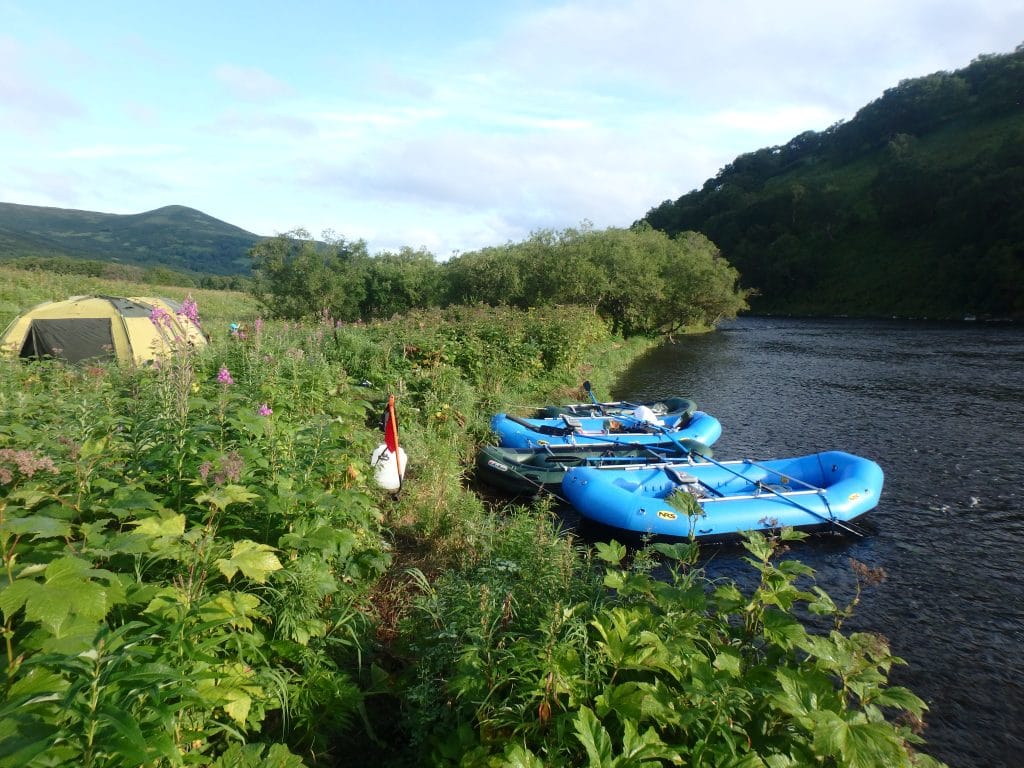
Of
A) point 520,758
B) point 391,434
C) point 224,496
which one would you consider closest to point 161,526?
point 224,496

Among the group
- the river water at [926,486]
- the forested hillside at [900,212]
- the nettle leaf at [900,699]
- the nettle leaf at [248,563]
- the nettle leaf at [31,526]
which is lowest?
the river water at [926,486]

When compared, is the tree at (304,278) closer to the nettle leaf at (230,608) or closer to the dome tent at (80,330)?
the dome tent at (80,330)

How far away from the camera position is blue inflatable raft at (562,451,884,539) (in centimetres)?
709

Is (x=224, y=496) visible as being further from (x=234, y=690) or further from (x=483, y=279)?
(x=483, y=279)

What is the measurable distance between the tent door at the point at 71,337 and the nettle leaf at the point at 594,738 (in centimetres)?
1125

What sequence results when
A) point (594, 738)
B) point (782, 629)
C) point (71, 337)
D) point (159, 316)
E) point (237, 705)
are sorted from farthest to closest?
point (71, 337) → point (159, 316) → point (782, 629) → point (237, 705) → point (594, 738)

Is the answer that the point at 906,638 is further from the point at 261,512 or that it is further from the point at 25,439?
the point at 25,439

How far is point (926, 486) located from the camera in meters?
9.27

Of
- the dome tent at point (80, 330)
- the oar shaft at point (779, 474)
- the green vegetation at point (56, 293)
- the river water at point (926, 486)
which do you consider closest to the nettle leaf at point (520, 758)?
the river water at point (926, 486)

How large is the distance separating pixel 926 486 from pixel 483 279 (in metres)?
19.6

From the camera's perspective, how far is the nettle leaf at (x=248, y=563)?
233cm

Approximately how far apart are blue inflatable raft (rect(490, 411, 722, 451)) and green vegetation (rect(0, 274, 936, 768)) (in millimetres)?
5533

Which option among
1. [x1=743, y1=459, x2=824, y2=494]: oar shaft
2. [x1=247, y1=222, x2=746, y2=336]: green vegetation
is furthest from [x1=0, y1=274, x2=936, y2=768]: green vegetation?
[x1=247, y1=222, x2=746, y2=336]: green vegetation

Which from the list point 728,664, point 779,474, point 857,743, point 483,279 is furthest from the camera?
point 483,279
